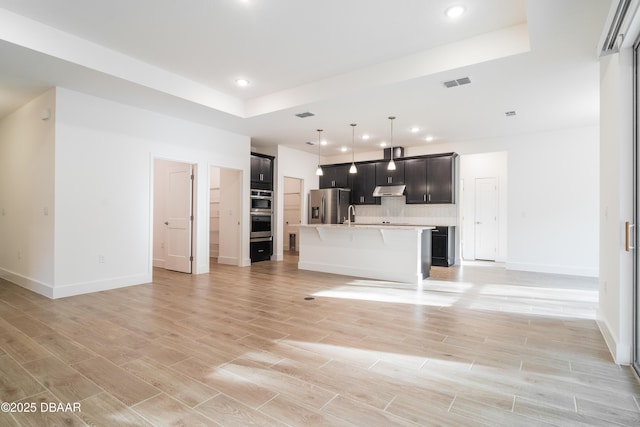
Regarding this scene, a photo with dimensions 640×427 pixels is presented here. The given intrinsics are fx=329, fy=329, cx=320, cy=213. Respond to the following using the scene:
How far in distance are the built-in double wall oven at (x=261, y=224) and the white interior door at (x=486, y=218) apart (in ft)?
18.1

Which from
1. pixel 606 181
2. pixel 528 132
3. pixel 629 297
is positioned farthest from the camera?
pixel 528 132

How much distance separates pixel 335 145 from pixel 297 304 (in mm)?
5201

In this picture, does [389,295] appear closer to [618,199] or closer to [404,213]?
[618,199]

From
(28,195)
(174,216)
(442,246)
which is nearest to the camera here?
(28,195)

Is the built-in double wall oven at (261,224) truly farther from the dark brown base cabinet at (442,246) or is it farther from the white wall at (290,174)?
the dark brown base cabinet at (442,246)

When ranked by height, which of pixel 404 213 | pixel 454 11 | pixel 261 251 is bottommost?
pixel 261 251

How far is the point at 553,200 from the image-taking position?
22.1 ft

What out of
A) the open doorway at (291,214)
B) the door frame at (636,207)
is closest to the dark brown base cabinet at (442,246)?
the open doorway at (291,214)

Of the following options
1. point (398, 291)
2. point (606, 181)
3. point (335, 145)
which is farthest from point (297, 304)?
point (335, 145)

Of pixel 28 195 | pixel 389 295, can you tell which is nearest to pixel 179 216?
pixel 28 195

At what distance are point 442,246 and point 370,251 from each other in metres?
2.42

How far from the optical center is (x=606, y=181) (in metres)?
3.02

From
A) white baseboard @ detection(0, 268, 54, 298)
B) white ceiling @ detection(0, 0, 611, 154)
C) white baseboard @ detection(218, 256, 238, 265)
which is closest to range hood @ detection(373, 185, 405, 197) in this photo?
white ceiling @ detection(0, 0, 611, 154)

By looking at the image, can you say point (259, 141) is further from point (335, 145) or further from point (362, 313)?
point (362, 313)
